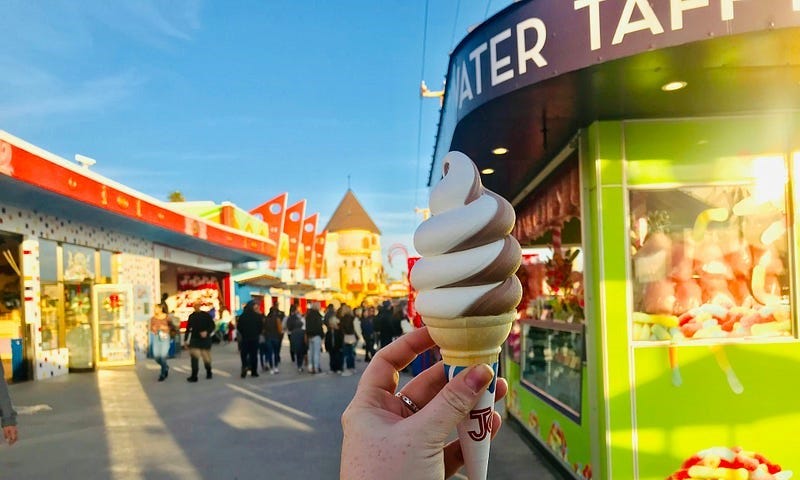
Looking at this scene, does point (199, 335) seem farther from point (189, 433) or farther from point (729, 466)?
point (729, 466)

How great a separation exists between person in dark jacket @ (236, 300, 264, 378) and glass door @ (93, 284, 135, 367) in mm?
5074

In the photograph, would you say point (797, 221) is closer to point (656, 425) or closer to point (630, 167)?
point (630, 167)

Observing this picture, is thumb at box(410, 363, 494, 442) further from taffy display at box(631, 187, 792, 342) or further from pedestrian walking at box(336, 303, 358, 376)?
pedestrian walking at box(336, 303, 358, 376)

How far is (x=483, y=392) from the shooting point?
167 centimetres

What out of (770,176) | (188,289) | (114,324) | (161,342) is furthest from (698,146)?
(188,289)

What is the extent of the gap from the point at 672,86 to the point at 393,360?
3449 mm

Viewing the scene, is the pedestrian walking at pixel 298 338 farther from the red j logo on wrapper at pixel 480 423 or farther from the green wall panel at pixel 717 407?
the red j logo on wrapper at pixel 480 423

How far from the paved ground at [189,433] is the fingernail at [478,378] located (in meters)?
5.04

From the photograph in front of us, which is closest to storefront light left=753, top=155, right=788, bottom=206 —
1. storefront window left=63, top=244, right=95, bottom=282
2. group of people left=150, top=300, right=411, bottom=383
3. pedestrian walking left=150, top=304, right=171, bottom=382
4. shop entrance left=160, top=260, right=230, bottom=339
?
group of people left=150, top=300, right=411, bottom=383

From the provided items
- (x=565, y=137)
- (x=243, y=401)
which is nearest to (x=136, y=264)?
(x=243, y=401)

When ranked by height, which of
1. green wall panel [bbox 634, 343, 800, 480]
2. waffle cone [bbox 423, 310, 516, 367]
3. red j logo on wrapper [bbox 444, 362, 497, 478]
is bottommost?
green wall panel [bbox 634, 343, 800, 480]

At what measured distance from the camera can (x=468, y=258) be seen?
1786 mm

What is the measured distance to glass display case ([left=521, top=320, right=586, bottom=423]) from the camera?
19.3 ft

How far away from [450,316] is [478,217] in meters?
0.29
